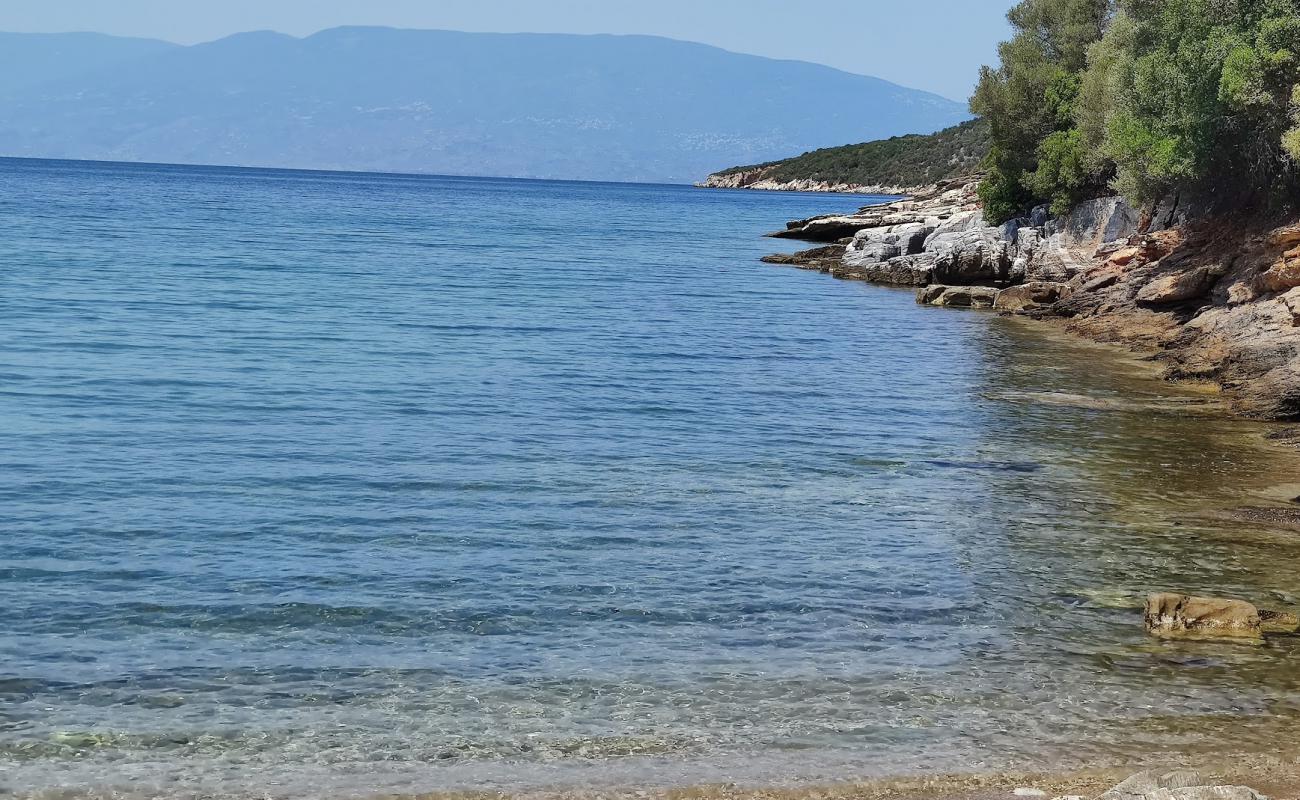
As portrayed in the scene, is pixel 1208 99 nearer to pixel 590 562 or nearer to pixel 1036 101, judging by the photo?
pixel 1036 101

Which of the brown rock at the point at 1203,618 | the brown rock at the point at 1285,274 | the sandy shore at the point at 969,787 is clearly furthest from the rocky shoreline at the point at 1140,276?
the sandy shore at the point at 969,787

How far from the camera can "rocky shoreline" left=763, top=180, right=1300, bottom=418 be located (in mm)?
27297

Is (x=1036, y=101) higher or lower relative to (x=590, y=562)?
higher

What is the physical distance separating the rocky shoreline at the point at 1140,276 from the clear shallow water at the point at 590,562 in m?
2.16

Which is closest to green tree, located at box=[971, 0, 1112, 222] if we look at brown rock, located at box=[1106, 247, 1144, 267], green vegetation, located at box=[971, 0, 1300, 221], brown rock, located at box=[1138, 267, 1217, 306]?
green vegetation, located at box=[971, 0, 1300, 221]

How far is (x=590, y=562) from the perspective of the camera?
47.4 ft

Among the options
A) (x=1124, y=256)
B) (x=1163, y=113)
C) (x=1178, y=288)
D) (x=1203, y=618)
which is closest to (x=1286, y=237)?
(x=1178, y=288)

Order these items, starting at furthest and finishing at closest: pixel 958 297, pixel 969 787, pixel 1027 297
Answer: pixel 958 297
pixel 1027 297
pixel 969 787

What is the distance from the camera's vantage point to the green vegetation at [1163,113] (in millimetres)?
31891

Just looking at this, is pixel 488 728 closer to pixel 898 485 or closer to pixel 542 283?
pixel 898 485

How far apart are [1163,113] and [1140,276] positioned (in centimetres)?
479

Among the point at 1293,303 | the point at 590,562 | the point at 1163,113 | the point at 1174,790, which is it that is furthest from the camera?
the point at 1163,113

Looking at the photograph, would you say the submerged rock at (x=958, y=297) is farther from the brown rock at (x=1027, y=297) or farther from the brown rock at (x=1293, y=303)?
the brown rock at (x=1293, y=303)

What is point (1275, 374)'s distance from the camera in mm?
25719
